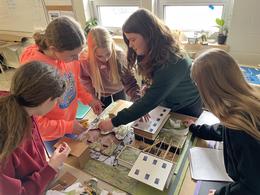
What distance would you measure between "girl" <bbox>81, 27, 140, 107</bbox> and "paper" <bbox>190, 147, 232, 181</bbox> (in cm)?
71

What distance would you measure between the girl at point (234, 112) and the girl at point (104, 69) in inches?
27.7

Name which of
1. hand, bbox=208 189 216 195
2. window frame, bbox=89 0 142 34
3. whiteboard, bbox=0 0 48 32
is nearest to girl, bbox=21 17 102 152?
hand, bbox=208 189 216 195

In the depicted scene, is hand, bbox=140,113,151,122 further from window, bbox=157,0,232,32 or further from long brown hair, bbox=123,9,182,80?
window, bbox=157,0,232,32

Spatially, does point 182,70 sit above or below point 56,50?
below

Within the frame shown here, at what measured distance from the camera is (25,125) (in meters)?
0.72

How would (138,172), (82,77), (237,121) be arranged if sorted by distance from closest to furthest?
(237,121) → (138,172) → (82,77)

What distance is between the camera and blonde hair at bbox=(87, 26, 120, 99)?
1.33 metres

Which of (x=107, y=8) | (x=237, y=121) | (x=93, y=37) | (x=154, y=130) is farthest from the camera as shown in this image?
(x=107, y=8)

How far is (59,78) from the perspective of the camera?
81cm

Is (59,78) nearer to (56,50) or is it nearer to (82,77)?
(56,50)

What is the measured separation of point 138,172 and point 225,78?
0.50m

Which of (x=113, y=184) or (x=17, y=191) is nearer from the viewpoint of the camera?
(x=17, y=191)

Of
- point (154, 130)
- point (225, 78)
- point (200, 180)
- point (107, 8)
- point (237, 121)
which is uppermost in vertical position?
point (107, 8)

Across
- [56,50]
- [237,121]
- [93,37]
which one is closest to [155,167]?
[237,121]
